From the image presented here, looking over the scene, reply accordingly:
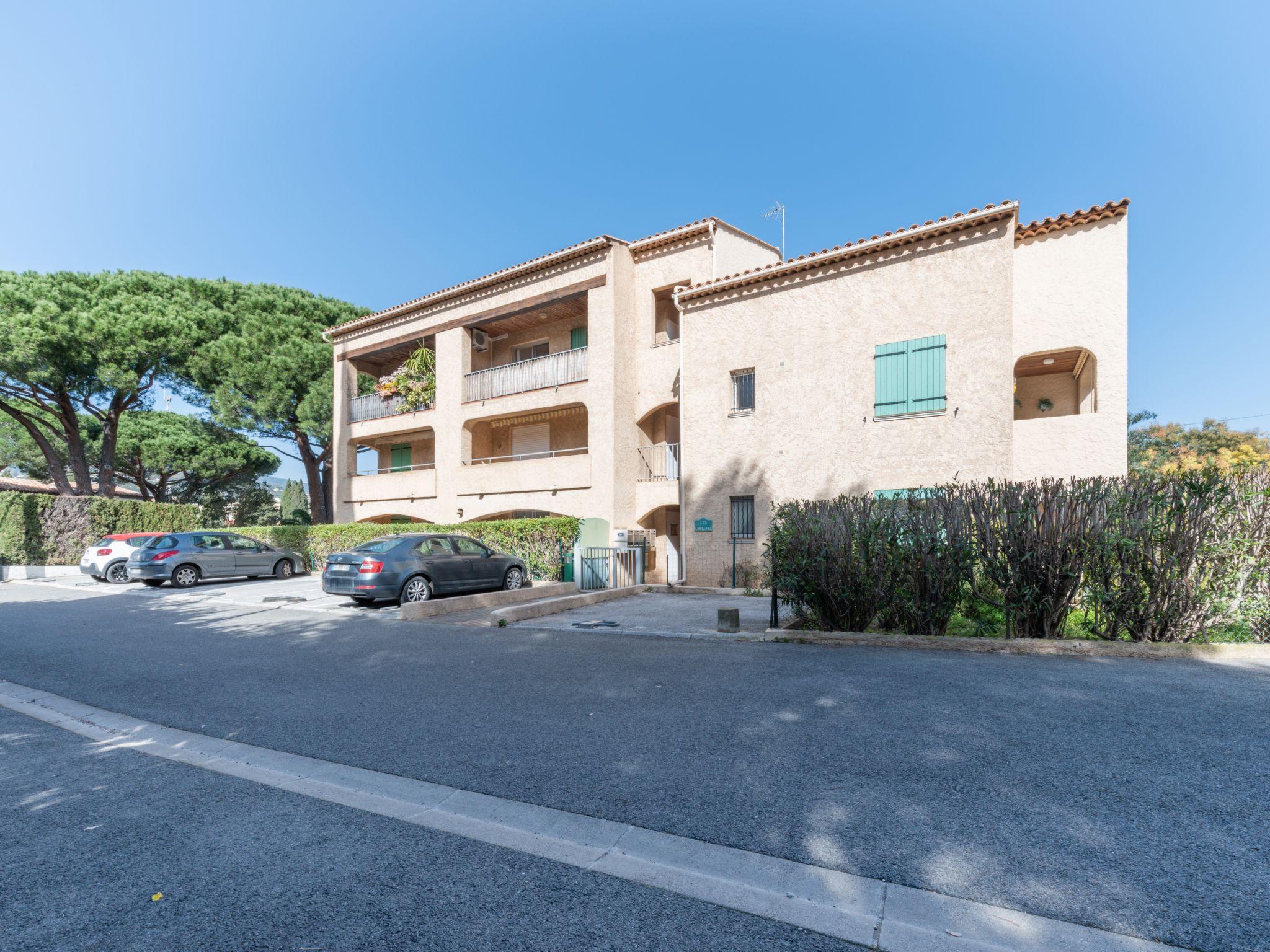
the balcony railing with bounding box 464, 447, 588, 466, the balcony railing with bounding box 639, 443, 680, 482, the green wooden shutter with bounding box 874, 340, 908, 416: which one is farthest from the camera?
the balcony railing with bounding box 464, 447, 588, 466

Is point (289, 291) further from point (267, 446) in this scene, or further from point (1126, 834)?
point (1126, 834)

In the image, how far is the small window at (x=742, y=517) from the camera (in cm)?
1501

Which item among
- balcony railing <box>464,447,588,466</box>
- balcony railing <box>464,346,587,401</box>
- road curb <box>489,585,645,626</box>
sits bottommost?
road curb <box>489,585,645,626</box>

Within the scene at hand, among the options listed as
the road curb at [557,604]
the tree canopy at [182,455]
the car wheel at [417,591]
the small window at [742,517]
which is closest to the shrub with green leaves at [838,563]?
the road curb at [557,604]

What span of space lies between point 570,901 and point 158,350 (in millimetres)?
29841

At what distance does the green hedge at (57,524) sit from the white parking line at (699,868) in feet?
78.2

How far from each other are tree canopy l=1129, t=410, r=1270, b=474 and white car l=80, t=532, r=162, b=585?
1619 inches

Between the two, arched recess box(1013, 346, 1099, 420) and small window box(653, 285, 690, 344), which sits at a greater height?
small window box(653, 285, 690, 344)

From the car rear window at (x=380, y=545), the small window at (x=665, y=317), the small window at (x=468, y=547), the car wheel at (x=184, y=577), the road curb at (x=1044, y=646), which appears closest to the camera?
the road curb at (x=1044, y=646)

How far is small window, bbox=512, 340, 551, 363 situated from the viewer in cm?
2139

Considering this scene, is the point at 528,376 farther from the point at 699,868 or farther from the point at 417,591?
the point at 699,868

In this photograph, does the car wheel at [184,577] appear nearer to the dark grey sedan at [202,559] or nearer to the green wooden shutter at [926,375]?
the dark grey sedan at [202,559]

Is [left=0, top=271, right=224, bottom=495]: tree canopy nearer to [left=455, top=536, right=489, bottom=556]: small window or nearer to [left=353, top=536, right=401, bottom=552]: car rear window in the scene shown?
[left=353, top=536, right=401, bottom=552]: car rear window

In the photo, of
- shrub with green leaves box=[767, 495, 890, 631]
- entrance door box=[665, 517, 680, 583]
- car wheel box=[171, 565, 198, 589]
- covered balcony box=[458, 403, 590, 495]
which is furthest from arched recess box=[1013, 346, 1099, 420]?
car wheel box=[171, 565, 198, 589]
